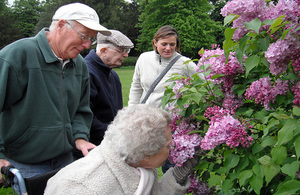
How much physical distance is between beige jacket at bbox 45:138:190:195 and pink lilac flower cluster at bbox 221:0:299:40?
105 centimetres

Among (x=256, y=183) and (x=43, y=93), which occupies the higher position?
(x=43, y=93)

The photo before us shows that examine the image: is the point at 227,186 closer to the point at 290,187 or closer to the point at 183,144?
the point at 183,144

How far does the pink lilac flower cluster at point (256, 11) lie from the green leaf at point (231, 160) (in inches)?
26.4

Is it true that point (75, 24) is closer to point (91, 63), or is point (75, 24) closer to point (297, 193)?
point (91, 63)

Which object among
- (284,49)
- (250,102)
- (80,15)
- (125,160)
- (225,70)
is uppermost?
(80,15)

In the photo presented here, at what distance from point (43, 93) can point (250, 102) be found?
57.6 inches

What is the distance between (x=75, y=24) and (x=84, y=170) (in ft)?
3.70

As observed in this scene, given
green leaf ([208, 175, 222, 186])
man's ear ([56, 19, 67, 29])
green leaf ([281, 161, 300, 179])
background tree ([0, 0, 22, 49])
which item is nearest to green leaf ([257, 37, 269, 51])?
green leaf ([281, 161, 300, 179])

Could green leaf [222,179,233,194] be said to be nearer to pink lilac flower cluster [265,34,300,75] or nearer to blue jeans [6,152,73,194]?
pink lilac flower cluster [265,34,300,75]

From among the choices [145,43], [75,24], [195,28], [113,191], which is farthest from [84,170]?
[145,43]

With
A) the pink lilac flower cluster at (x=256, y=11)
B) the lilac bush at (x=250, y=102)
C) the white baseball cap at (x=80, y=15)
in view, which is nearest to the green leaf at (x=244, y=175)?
the lilac bush at (x=250, y=102)

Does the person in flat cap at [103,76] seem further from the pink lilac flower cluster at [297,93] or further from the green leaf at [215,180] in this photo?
the pink lilac flower cluster at [297,93]

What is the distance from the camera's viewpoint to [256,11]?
168cm

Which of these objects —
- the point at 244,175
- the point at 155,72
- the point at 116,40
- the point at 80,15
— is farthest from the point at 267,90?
the point at 155,72
